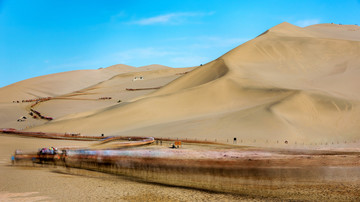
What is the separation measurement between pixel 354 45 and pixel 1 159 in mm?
42989

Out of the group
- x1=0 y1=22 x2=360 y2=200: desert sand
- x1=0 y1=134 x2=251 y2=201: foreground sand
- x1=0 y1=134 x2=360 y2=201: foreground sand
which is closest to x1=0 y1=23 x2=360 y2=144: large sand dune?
x1=0 y1=22 x2=360 y2=200: desert sand

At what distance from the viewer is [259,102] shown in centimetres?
3119

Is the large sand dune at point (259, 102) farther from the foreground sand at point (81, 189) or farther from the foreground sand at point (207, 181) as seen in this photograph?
the foreground sand at point (81, 189)

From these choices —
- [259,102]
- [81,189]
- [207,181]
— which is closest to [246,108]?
[259,102]

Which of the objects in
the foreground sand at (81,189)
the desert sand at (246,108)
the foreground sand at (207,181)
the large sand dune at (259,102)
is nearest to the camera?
the foreground sand at (81,189)

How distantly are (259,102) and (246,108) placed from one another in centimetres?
214

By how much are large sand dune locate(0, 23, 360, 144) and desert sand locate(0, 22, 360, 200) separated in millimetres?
77

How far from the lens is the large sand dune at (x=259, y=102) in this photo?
2488 centimetres

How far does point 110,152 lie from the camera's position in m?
15.2

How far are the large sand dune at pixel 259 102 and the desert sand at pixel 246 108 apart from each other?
77mm

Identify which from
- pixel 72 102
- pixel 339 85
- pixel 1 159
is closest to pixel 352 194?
pixel 1 159

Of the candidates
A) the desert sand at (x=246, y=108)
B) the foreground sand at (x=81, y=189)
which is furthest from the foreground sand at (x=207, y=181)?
the desert sand at (x=246, y=108)

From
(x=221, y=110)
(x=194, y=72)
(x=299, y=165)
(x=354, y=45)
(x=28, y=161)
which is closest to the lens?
(x=299, y=165)

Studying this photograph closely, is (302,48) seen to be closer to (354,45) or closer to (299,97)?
(354,45)
